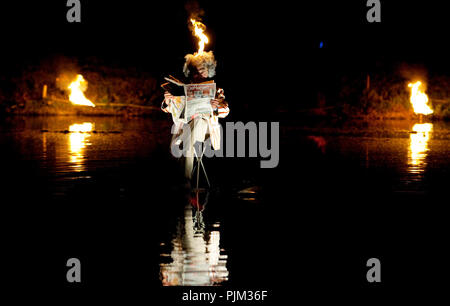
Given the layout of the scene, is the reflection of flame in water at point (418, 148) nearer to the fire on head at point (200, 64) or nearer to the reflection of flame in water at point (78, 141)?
the fire on head at point (200, 64)

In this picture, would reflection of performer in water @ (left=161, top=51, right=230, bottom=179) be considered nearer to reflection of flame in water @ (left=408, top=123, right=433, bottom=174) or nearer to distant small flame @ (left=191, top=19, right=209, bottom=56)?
distant small flame @ (left=191, top=19, right=209, bottom=56)

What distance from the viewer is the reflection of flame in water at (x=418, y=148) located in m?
16.1

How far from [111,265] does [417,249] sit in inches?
141

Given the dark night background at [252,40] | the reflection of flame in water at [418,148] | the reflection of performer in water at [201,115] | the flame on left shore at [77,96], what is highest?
the dark night background at [252,40]

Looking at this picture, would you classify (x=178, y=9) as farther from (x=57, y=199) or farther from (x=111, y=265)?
(x=111, y=265)

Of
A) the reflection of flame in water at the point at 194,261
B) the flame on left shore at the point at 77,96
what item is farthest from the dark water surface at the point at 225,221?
the flame on left shore at the point at 77,96

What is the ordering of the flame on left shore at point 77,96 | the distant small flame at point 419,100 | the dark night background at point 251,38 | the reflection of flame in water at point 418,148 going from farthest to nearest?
the dark night background at point 251,38
the flame on left shore at point 77,96
the distant small flame at point 419,100
the reflection of flame in water at point 418,148

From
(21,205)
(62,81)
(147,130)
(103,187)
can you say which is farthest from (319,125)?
(21,205)

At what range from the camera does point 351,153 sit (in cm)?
1930

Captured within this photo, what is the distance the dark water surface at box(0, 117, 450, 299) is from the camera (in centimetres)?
724

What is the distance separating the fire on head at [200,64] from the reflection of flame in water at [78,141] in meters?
4.39

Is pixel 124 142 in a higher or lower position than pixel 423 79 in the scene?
lower

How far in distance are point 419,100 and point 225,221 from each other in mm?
29407

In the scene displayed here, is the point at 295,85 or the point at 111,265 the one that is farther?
the point at 295,85
